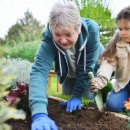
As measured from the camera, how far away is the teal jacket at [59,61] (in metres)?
2.65

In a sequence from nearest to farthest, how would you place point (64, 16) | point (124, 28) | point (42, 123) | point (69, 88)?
point (42, 123) < point (64, 16) < point (124, 28) < point (69, 88)

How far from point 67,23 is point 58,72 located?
76 centimetres

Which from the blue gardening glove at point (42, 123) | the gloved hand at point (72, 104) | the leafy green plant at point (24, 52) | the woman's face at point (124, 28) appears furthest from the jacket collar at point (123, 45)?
the leafy green plant at point (24, 52)

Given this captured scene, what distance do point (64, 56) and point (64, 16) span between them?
20.2 inches

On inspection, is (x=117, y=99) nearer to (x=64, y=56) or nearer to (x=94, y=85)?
(x=94, y=85)

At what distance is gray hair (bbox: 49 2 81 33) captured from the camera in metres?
2.49

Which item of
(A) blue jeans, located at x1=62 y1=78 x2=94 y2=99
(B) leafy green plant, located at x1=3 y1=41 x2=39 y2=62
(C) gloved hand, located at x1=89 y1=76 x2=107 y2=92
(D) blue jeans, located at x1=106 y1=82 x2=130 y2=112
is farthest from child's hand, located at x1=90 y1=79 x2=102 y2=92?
(B) leafy green plant, located at x1=3 y1=41 x2=39 y2=62

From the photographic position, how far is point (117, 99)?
10.5ft

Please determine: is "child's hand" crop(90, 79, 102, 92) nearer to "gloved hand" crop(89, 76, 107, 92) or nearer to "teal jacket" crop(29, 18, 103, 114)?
"gloved hand" crop(89, 76, 107, 92)

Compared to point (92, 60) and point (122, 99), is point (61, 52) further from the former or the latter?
point (122, 99)

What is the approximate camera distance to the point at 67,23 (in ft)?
8.17

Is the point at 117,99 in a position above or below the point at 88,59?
below

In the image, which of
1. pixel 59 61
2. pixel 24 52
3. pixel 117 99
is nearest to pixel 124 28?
pixel 59 61

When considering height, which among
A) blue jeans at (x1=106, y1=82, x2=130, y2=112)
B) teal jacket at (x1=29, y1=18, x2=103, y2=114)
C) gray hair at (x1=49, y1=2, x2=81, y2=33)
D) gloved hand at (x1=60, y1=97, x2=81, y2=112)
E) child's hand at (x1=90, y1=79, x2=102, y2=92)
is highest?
gray hair at (x1=49, y1=2, x2=81, y2=33)
